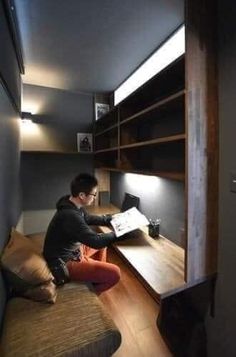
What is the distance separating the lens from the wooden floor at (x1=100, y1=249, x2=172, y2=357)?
152 centimetres

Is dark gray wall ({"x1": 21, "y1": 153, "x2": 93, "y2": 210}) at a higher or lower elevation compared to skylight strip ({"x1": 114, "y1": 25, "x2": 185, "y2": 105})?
lower

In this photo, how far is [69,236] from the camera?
1.69 m

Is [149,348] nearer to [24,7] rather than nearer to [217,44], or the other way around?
[217,44]

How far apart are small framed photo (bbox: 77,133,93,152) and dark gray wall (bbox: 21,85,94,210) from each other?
7 centimetres

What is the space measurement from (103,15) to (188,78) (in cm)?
98

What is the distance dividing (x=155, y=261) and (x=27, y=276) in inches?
34.6

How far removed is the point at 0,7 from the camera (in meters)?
1.38

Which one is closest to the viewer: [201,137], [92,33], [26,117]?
[201,137]

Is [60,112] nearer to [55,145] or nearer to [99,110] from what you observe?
[55,145]

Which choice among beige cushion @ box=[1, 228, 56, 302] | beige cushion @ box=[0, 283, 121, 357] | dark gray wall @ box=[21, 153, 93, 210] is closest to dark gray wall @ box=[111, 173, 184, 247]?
beige cushion @ box=[0, 283, 121, 357]

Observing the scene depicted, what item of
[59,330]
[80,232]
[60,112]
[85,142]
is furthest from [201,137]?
[60,112]

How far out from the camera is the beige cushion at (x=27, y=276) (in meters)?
1.37

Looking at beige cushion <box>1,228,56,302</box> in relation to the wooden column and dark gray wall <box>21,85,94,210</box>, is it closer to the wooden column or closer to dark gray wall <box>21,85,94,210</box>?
the wooden column

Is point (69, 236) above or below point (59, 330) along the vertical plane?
above
